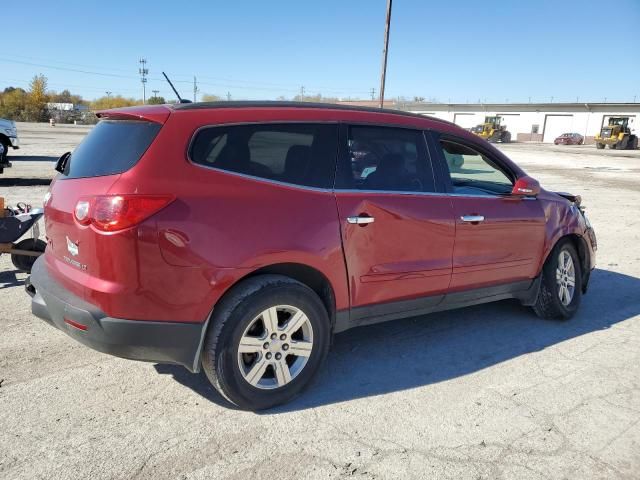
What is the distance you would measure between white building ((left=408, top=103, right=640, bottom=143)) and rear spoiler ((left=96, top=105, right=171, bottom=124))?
65.2m

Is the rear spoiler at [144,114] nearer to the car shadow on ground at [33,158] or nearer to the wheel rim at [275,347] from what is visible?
the wheel rim at [275,347]

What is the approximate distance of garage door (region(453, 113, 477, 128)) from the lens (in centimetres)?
8075

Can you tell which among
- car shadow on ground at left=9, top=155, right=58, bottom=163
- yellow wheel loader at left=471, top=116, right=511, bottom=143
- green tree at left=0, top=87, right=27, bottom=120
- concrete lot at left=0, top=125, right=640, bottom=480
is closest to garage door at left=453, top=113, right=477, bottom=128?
yellow wheel loader at left=471, top=116, right=511, bottom=143

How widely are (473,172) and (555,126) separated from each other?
7657cm

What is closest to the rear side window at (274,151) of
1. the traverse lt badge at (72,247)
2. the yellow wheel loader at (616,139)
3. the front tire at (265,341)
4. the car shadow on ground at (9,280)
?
the front tire at (265,341)

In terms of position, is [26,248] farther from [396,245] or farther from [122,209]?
[396,245]

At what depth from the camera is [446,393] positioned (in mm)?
3506

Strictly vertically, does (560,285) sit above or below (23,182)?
above

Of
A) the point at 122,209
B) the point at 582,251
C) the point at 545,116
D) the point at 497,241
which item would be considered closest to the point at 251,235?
the point at 122,209

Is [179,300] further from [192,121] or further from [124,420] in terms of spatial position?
[192,121]

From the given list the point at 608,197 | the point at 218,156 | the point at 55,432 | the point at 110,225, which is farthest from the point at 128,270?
the point at 608,197

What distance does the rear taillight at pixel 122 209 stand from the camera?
270 cm

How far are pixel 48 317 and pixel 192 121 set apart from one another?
1.45m

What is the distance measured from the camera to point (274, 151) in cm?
326
